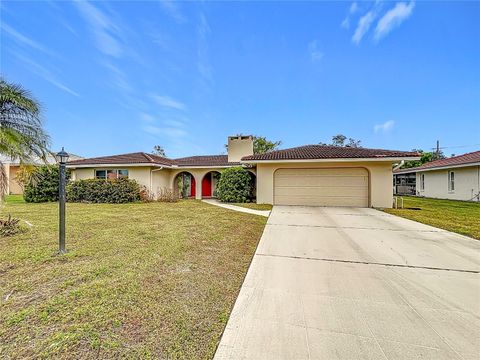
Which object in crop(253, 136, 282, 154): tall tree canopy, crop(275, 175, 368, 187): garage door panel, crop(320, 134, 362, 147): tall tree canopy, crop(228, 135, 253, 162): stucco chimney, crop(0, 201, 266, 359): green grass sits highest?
crop(320, 134, 362, 147): tall tree canopy

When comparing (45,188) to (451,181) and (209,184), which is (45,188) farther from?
(451,181)

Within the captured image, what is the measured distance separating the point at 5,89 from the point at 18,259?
15.5 ft

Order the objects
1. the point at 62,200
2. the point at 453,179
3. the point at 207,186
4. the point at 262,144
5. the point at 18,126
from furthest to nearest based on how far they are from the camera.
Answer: the point at 262,144
the point at 207,186
the point at 453,179
the point at 18,126
the point at 62,200

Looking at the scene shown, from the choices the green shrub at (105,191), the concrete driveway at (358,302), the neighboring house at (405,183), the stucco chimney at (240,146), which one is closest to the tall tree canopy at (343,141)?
the neighboring house at (405,183)

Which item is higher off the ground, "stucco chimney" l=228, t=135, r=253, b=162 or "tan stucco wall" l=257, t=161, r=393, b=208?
"stucco chimney" l=228, t=135, r=253, b=162

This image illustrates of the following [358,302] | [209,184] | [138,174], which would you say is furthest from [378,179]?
[138,174]

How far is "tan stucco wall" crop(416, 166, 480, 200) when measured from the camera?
16656mm

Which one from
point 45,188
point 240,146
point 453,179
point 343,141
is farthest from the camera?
point 343,141

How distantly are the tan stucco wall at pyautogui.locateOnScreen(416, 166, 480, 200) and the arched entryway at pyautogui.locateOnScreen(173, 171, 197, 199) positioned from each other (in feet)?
71.1

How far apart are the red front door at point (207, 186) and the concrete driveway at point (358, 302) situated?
50.3 ft

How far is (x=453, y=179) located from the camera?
61.8ft

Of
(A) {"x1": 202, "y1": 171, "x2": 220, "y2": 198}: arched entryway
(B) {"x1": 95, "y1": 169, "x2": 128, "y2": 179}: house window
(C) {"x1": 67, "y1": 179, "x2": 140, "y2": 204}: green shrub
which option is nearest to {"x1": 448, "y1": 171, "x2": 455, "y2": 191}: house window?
(A) {"x1": 202, "y1": 171, "x2": 220, "y2": 198}: arched entryway

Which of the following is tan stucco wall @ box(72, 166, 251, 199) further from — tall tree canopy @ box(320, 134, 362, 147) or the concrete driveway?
tall tree canopy @ box(320, 134, 362, 147)

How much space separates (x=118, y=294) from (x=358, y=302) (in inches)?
129
